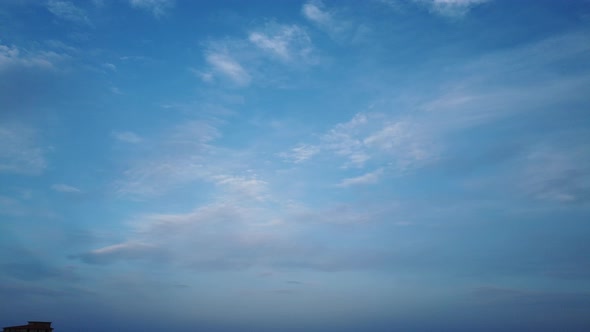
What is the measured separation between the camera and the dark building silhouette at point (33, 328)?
35625mm

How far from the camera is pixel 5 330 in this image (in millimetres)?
35188

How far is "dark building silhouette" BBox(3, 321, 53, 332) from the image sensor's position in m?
35.6

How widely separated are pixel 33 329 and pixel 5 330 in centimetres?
202

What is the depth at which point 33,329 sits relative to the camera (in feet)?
119

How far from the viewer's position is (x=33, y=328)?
119 feet
